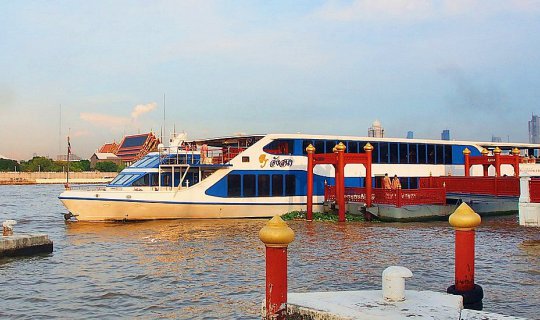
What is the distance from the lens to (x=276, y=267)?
676cm

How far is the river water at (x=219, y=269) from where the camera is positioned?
11.3m

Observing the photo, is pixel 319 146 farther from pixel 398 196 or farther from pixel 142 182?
pixel 142 182

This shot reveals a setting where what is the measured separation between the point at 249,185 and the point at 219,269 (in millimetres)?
13711

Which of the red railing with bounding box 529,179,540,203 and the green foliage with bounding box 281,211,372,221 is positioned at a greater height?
the red railing with bounding box 529,179,540,203

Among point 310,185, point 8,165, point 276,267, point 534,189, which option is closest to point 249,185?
point 310,185

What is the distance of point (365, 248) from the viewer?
18.3m

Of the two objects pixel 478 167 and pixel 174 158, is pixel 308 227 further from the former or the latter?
pixel 478 167

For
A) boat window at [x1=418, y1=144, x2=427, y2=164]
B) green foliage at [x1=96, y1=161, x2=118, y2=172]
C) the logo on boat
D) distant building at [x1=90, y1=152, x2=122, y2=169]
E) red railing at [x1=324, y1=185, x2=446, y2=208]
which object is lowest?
red railing at [x1=324, y1=185, x2=446, y2=208]

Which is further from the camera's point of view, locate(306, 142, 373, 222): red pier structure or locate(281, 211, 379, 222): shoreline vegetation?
locate(281, 211, 379, 222): shoreline vegetation

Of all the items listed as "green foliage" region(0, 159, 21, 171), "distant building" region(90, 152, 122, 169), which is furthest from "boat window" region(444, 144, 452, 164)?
"distant building" region(90, 152, 122, 169)

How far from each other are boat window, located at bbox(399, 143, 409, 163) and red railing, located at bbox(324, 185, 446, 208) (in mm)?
5002

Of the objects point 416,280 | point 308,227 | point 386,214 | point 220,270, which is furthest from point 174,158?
point 416,280

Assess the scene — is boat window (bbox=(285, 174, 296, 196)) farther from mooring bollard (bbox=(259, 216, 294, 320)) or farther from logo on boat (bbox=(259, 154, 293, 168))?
mooring bollard (bbox=(259, 216, 294, 320))

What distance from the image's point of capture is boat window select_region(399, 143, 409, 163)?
3284 cm
